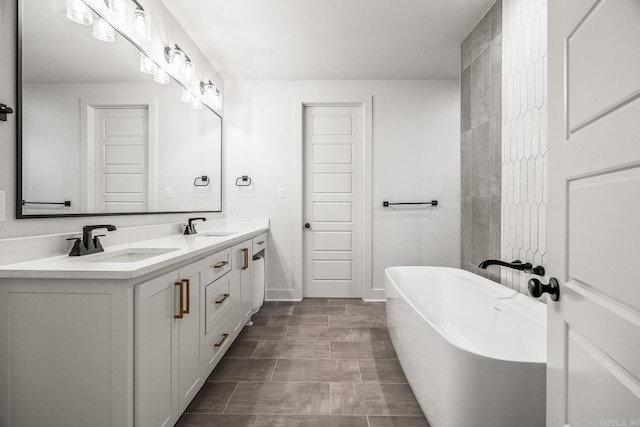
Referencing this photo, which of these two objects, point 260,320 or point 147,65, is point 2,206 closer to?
point 147,65

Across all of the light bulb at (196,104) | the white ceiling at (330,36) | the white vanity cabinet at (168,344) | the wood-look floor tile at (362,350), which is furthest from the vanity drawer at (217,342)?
the white ceiling at (330,36)

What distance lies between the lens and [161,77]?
2186mm

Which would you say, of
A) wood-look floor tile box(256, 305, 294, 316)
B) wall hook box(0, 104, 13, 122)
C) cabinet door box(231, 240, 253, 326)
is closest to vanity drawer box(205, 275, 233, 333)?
cabinet door box(231, 240, 253, 326)

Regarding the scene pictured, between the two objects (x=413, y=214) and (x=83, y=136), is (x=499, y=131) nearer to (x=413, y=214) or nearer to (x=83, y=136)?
(x=413, y=214)

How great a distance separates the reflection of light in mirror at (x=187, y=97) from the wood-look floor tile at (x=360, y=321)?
2374mm

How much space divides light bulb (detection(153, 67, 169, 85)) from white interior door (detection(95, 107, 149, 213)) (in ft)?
0.96

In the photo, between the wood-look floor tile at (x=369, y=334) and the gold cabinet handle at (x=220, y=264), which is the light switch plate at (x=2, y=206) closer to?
the gold cabinet handle at (x=220, y=264)

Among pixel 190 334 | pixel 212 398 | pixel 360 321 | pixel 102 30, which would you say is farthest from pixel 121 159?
pixel 360 321

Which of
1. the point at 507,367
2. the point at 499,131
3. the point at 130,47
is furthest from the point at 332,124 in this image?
the point at 507,367

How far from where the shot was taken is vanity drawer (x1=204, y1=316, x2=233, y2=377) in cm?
176

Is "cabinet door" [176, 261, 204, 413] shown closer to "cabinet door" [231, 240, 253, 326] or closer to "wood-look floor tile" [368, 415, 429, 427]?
"cabinet door" [231, 240, 253, 326]

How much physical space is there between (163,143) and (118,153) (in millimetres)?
533

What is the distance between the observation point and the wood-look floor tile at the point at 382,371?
1898 millimetres

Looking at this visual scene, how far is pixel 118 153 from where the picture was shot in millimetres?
1759
